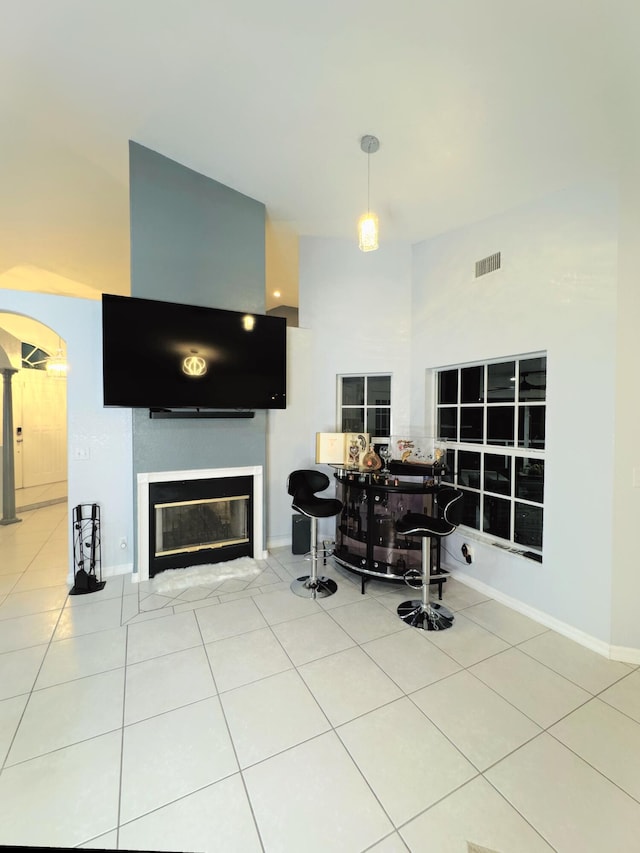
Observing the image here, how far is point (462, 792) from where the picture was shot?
1.46 m

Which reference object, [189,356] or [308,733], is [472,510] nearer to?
[308,733]

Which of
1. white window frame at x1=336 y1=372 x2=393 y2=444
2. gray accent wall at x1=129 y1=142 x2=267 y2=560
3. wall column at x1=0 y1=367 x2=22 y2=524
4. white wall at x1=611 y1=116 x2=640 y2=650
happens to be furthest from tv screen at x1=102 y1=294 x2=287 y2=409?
wall column at x1=0 y1=367 x2=22 y2=524

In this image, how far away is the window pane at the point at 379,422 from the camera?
4145 millimetres

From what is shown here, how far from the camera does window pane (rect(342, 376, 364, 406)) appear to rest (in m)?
4.28

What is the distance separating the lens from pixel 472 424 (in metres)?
3.47

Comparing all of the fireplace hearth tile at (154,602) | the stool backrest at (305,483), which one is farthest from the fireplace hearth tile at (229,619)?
the stool backrest at (305,483)

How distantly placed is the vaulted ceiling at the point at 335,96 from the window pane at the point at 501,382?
1319 mm

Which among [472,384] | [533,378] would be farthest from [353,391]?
[533,378]

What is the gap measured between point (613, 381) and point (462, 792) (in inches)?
93.2

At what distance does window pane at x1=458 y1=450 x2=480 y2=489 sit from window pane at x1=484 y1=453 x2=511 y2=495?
0.10 metres

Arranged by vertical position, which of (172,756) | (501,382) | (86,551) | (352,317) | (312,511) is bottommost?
(172,756)

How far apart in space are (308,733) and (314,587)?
1.39 metres

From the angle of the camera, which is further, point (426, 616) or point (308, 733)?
point (426, 616)

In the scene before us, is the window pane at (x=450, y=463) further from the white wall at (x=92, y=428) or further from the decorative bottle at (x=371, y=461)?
the white wall at (x=92, y=428)
